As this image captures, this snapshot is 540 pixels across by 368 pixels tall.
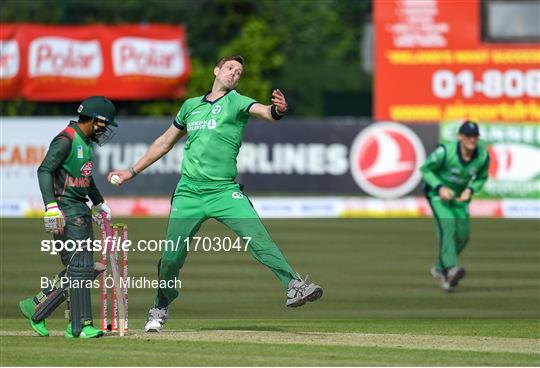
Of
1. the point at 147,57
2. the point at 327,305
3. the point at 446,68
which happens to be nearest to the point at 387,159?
the point at 446,68

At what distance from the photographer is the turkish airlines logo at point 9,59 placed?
34.3 meters

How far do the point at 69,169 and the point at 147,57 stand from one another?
81.0 ft

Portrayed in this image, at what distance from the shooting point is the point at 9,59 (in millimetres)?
34406

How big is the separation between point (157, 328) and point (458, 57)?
19796mm

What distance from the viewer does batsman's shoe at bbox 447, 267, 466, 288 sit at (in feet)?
55.2

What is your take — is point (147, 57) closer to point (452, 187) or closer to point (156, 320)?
point (452, 187)

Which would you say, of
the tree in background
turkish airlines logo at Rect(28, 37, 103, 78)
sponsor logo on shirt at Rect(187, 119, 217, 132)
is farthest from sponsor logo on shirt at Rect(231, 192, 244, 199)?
the tree in background

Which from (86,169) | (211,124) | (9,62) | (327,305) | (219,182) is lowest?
(327,305)

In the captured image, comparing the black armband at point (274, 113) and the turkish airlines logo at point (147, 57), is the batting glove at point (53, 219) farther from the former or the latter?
the turkish airlines logo at point (147, 57)

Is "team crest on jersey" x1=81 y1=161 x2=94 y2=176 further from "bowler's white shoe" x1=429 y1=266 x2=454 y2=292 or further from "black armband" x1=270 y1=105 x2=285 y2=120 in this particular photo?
"bowler's white shoe" x1=429 y1=266 x2=454 y2=292

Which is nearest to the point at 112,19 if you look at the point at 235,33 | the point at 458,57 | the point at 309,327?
the point at 235,33

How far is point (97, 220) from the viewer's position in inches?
457

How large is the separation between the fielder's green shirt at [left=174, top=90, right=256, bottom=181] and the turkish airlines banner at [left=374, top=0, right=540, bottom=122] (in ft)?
62.5

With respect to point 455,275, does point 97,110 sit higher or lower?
higher
